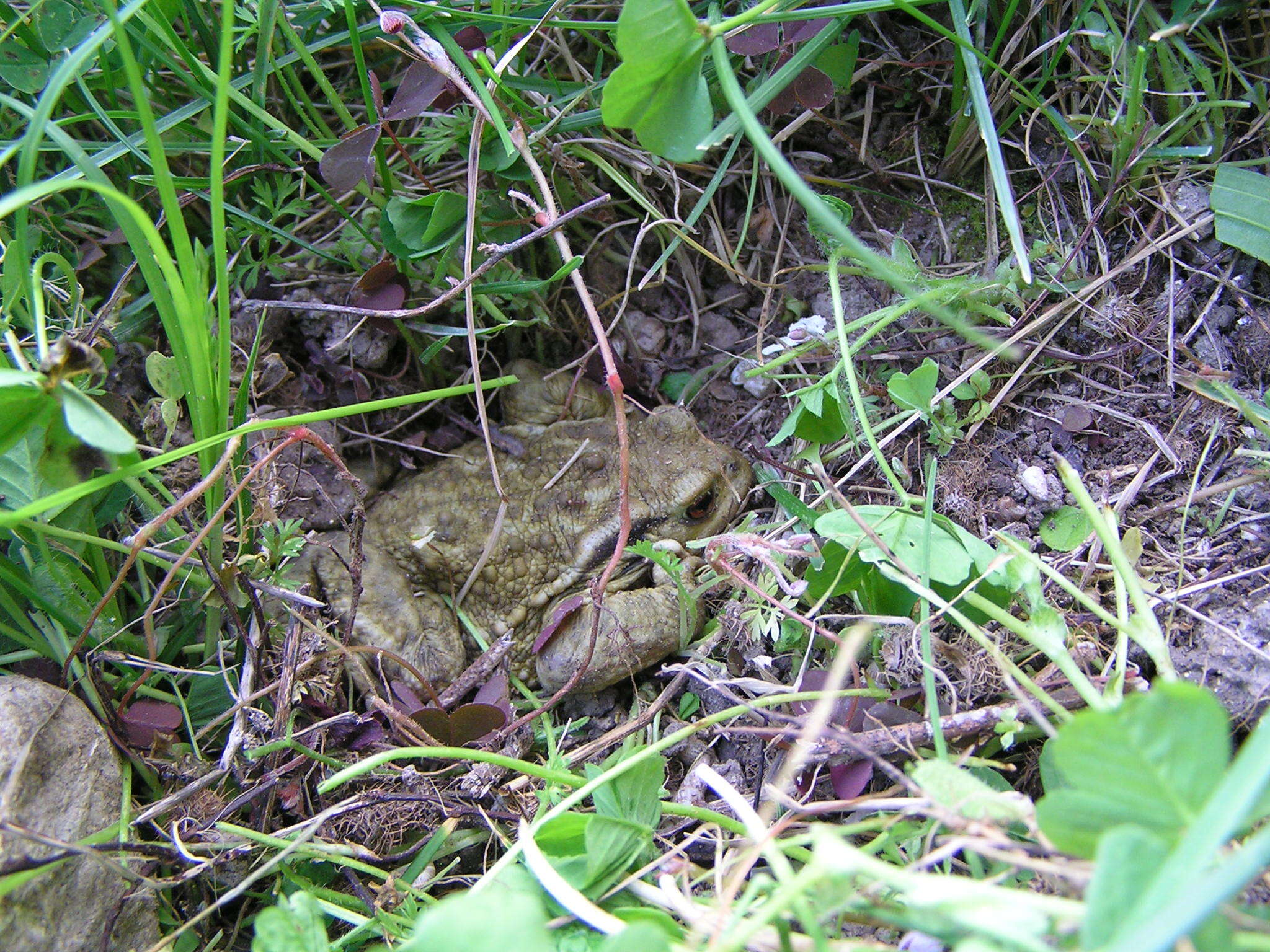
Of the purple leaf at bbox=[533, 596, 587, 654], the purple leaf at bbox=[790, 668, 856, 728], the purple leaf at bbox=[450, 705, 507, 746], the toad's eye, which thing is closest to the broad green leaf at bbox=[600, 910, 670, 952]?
the purple leaf at bbox=[790, 668, 856, 728]

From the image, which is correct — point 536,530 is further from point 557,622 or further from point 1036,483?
point 1036,483

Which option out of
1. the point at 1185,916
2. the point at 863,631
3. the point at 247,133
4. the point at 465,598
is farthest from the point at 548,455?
the point at 1185,916

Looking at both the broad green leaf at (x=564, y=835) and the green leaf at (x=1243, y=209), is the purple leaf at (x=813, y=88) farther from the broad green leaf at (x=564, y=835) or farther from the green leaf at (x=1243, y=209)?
the broad green leaf at (x=564, y=835)

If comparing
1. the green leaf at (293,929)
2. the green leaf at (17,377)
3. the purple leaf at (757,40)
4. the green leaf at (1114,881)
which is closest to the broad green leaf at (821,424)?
the purple leaf at (757,40)

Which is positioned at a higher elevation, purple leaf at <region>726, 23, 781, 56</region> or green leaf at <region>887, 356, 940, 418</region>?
purple leaf at <region>726, 23, 781, 56</region>

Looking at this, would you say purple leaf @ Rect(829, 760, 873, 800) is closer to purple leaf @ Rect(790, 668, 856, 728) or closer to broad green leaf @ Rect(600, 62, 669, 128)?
purple leaf @ Rect(790, 668, 856, 728)

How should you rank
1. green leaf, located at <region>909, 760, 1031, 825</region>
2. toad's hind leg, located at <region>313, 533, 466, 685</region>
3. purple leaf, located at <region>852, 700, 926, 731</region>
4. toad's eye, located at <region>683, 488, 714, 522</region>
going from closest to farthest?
green leaf, located at <region>909, 760, 1031, 825</region> < purple leaf, located at <region>852, 700, 926, 731</region> < toad's hind leg, located at <region>313, 533, 466, 685</region> < toad's eye, located at <region>683, 488, 714, 522</region>

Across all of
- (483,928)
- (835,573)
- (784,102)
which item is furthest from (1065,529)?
(483,928)
